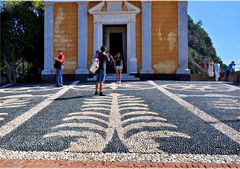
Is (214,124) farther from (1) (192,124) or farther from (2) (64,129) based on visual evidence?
(2) (64,129)

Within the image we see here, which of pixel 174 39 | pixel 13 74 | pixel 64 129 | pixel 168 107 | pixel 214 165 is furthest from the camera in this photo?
pixel 13 74

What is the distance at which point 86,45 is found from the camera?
22.3m

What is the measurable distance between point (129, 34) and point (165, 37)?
2.24 m

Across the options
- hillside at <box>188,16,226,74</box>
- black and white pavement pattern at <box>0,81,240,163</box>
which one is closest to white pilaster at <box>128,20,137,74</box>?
black and white pavement pattern at <box>0,81,240,163</box>

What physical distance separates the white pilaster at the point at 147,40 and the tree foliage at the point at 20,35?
7021mm

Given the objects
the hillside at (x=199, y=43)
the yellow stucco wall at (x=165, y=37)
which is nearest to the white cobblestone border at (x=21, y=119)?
the yellow stucco wall at (x=165, y=37)

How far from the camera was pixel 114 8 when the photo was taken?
2247 centimetres

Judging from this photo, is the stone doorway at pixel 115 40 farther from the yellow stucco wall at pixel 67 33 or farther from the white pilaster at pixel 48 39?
the white pilaster at pixel 48 39

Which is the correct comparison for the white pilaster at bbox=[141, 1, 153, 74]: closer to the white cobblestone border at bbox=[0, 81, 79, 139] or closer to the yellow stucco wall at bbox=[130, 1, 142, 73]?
the yellow stucco wall at bbox=[130, 1, 142, 73]

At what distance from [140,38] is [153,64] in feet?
5.93

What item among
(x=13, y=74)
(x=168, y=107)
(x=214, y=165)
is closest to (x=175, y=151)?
(x=214, y=165)

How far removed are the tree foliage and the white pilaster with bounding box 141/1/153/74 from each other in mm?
7021

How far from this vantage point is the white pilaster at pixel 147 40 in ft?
72.3

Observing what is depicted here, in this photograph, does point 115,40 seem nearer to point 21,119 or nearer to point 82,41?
point 82,41
